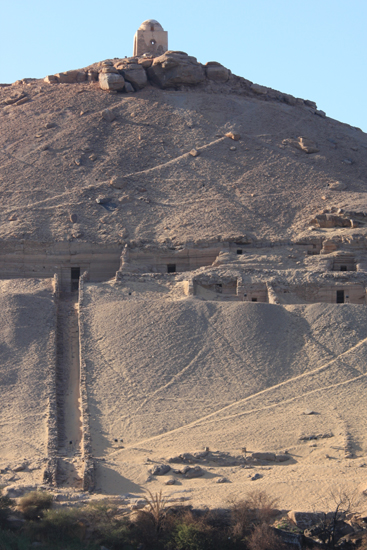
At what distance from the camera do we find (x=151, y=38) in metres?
41.4

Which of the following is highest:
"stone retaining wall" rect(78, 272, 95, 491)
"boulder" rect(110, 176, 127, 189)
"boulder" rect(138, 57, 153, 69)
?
"boulder" rect(138, 57, 153, 69)

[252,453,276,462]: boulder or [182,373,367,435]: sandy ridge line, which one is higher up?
[182,373,367,435]: sandy ridge line

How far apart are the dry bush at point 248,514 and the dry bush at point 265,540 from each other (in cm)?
18

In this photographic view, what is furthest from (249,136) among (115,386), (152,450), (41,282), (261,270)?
(152,450)

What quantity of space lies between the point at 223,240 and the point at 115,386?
915 centimetres

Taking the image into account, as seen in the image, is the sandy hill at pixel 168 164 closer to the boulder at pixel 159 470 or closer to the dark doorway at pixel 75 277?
the dark doorway at pixel 75 277

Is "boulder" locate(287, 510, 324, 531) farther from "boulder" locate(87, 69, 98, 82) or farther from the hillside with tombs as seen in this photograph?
"boulder" locate(87, 69, 98, 82)

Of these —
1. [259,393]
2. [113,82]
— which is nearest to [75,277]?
[259,393]

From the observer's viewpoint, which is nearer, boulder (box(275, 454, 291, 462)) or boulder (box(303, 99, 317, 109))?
boulder (box(275, 454, 291, 462))

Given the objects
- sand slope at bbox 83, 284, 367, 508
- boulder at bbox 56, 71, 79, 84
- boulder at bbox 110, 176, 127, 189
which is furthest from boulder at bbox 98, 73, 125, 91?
sand slope at bbox 83, 284, 367, 508

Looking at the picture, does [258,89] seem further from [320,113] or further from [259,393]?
[259,393]

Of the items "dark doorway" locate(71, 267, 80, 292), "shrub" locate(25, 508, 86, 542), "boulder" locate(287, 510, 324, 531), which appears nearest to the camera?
"shrub" locate(25, 508, 86, 542)

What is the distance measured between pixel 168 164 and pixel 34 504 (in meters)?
19.7

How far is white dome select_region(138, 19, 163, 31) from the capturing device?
4138 cm
